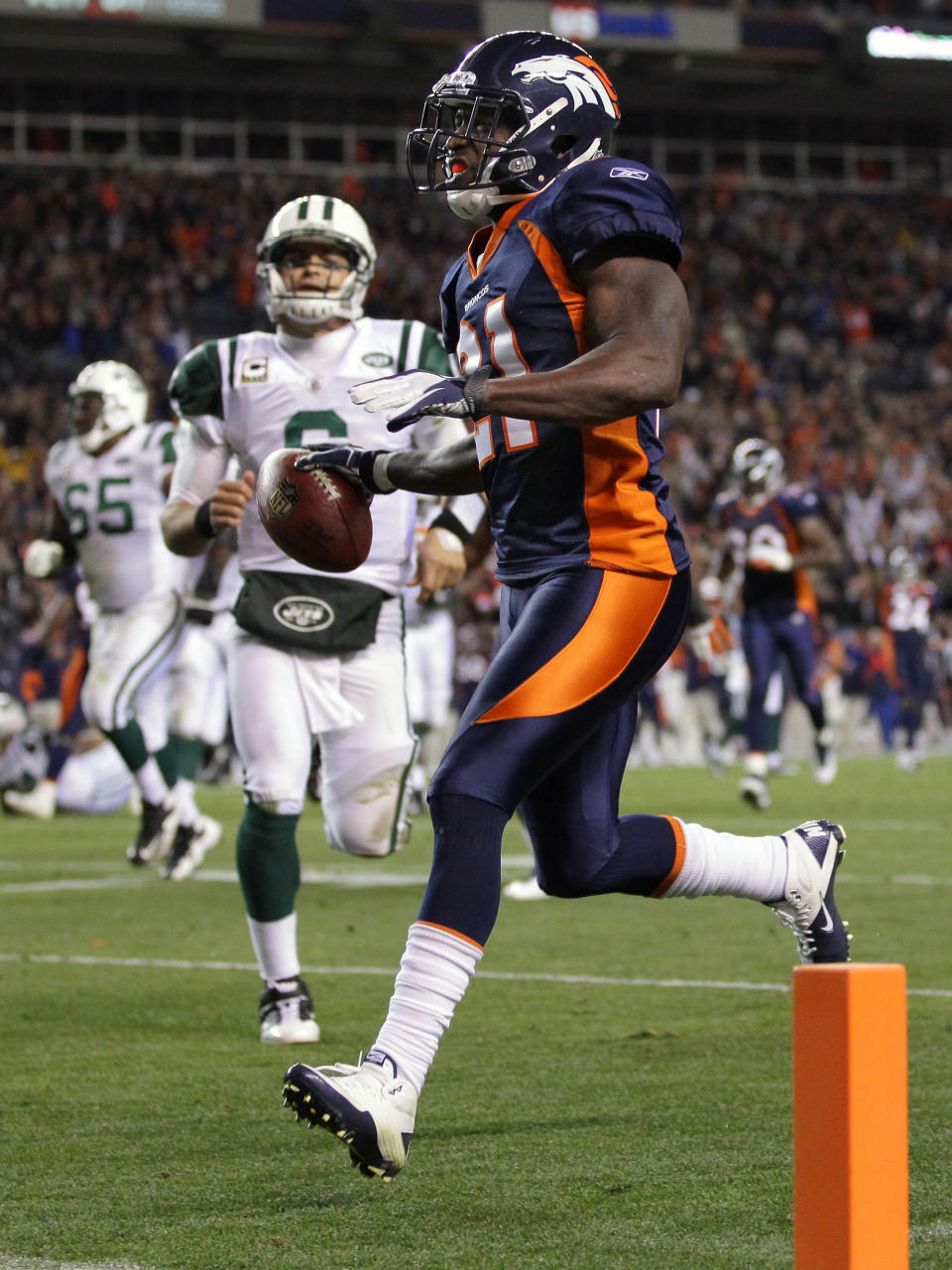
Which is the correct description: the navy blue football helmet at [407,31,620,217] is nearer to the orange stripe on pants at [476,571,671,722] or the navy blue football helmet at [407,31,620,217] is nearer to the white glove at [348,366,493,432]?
the white glove at [348,366,493,432]

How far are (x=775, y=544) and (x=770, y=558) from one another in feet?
0.52

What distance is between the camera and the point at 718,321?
28062 mm

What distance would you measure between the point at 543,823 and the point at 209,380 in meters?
2.22

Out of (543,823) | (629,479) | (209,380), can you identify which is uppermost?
(209,380)

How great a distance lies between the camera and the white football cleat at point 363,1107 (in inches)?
111

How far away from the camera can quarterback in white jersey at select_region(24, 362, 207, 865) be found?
8.84 metres

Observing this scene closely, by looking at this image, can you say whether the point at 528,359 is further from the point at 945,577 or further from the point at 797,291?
the point at 797,291

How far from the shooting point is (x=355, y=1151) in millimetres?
2881

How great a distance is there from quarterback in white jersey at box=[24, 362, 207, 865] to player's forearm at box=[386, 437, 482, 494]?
5.11 m

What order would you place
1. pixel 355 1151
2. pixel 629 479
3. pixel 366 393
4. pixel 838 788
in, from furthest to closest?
1. pixel 838 788
2. pixel 629 479
3. pixel 366 393
4. pixel 355 1151

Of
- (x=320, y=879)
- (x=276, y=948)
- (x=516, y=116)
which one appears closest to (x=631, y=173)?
(x=516, y=116)

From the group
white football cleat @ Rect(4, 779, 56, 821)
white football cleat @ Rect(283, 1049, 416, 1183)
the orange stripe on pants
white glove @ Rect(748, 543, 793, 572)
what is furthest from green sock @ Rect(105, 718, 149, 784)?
white football cleat @ Rect(283, 1049, 416, 1183)

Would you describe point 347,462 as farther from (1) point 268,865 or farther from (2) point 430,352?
(2) point 430,352

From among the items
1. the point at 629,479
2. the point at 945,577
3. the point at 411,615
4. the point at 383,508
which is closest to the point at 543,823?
the point at 629,479
